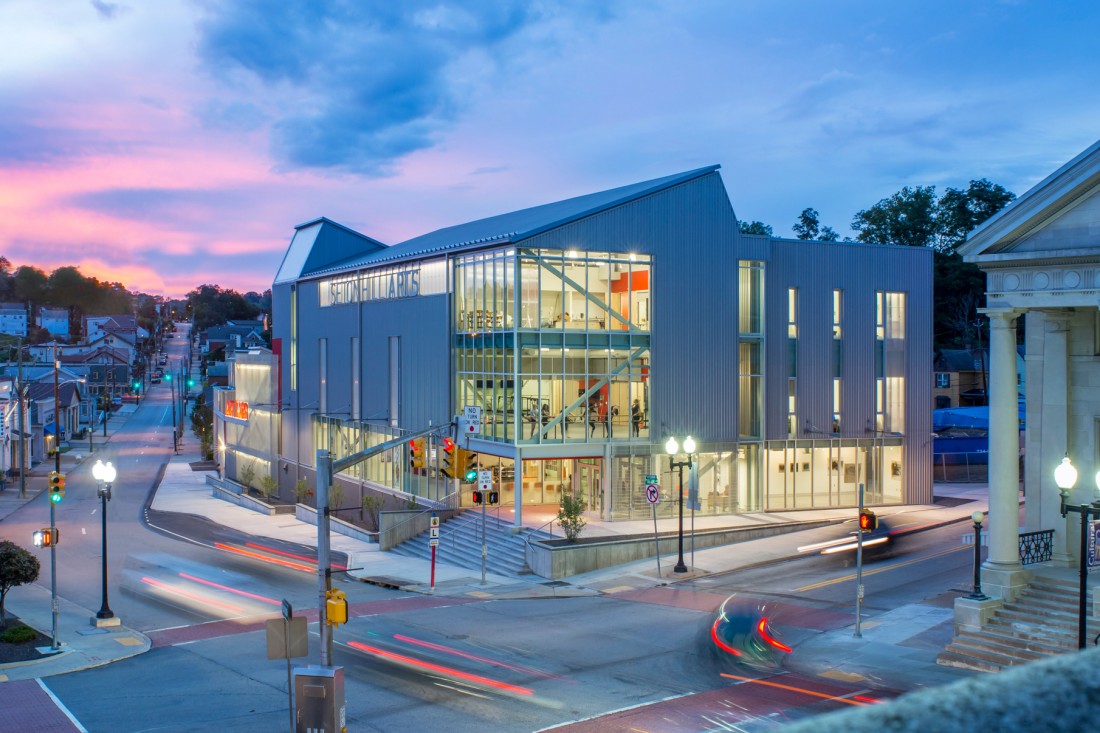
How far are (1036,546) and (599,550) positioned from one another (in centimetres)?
1543

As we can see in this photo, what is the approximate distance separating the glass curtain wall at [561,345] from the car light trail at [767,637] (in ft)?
50.5

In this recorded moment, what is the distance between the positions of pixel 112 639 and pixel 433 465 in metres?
21.1

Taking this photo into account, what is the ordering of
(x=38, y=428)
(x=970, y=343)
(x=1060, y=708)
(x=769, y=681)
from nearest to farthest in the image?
(x=1060, y=708) < (x=769, y=681) < (x=38, y=428) < (x=970, y=343)

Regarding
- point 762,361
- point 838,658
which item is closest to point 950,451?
point 762,361

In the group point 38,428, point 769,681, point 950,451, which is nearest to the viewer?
point 769,681

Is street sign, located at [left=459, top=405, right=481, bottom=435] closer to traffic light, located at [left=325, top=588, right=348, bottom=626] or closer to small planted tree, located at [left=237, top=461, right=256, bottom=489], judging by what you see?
traffic light, located at [left=325, top=588, right=348, bottom=626]

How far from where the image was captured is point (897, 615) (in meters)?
26.9

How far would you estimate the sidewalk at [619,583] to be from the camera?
23.3 meters

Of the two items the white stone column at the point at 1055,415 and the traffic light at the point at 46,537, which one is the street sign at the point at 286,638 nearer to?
the traffic light at the point at 46,537

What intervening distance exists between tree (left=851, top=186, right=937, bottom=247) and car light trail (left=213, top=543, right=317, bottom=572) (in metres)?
79.8

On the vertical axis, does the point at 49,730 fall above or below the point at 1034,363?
below

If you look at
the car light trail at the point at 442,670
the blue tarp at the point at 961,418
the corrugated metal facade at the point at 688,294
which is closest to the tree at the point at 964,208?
the blue tarp at the point at 961,418

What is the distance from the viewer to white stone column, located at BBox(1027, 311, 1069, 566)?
24.4 meters

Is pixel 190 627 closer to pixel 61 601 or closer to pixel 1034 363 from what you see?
pixel 61 601
